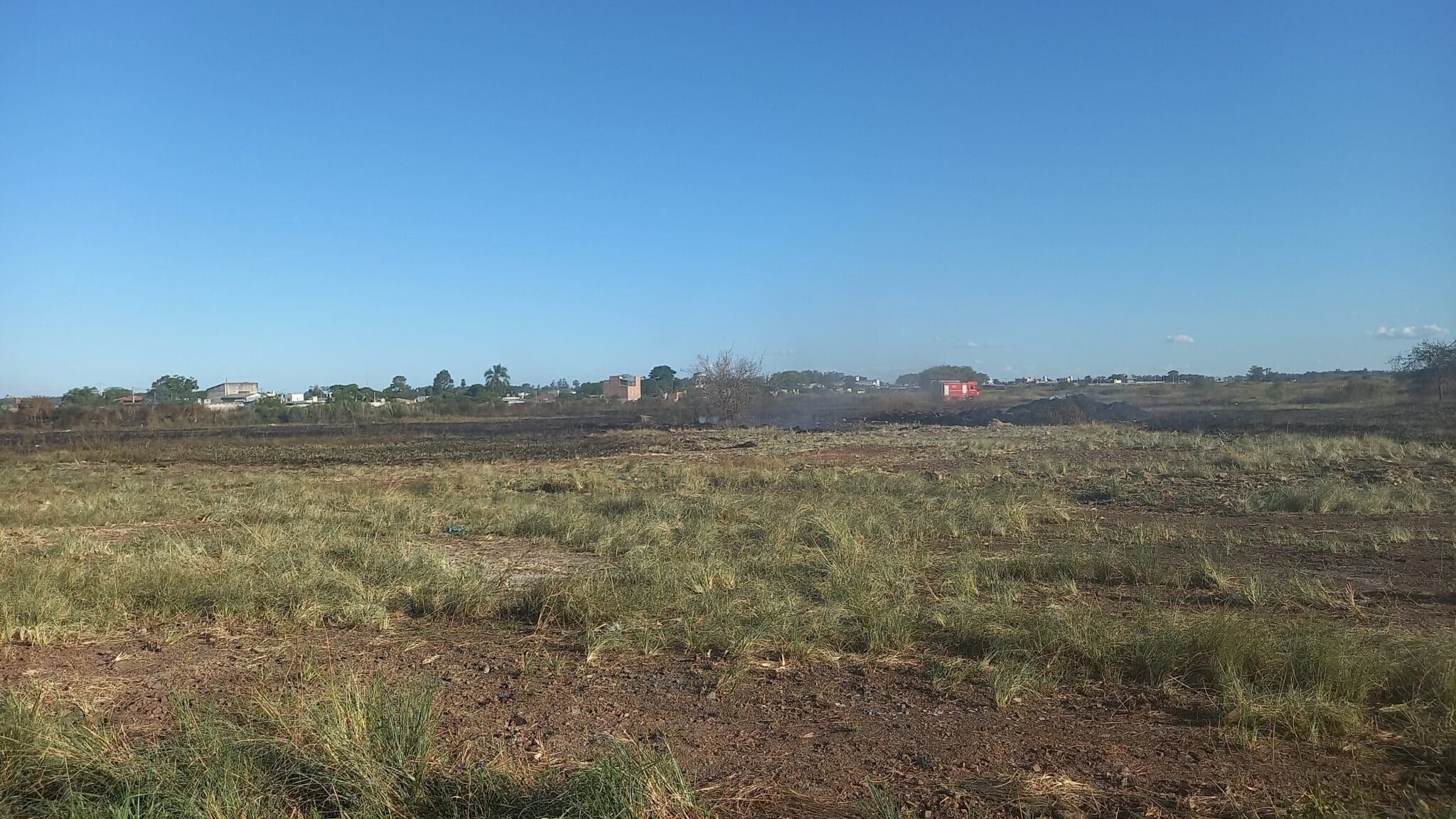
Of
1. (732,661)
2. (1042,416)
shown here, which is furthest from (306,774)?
(1042,416)

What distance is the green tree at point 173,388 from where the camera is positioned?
127 m

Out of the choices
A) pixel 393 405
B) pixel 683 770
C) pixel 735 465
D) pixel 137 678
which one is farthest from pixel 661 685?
pixel 393 405

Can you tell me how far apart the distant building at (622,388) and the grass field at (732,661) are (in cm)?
11597

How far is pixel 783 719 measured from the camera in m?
5.38

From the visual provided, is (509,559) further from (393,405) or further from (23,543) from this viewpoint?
(393,405)

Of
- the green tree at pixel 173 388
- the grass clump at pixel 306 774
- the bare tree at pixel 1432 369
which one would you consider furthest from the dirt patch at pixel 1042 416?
the green tree at pixel 173 388

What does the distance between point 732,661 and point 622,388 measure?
423 feet

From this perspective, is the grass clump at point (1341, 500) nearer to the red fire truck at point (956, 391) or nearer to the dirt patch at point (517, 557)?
the dirt patch at point (517, 557)

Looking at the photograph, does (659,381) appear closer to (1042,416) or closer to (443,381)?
(443,381)

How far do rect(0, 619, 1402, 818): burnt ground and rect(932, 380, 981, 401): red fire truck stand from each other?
9443 cm

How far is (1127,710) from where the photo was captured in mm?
5422

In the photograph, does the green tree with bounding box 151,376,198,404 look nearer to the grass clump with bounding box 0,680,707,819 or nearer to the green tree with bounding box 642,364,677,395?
the green tree with bounding box 642,364,677,395

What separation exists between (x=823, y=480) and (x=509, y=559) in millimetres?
11961

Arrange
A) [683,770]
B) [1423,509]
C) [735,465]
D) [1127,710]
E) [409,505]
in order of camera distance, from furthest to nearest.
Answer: [735,465] → [409,505] → [1423,509] → [1127,710] → [683,770]
